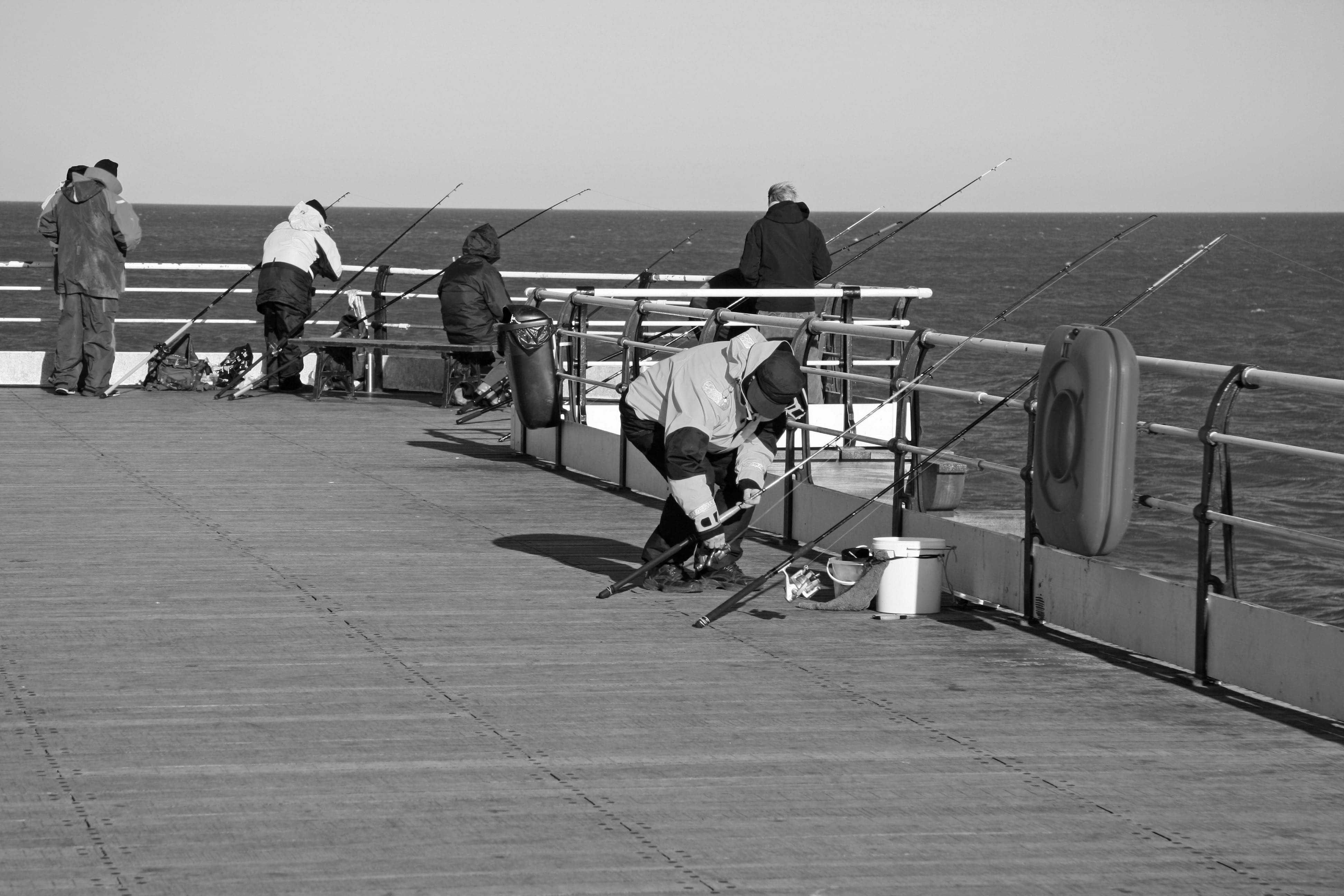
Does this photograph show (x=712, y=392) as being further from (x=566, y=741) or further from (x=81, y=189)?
(x=81, y=189)

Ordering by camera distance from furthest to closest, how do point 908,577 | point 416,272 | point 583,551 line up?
point 416,272
point 583,551
point 908,577

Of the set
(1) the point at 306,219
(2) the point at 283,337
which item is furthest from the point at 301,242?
(2) the point at 283,337

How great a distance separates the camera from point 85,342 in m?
14.8

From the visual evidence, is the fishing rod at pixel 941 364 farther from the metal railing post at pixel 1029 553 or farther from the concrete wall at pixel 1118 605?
the concrete wall at pixel 1118 605

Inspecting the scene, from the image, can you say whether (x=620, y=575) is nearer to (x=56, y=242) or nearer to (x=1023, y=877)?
(x=1023, y=877)

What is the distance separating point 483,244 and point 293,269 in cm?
181

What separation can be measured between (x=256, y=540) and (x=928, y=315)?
165ft

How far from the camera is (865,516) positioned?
817 centimetres

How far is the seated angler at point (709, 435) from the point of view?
6.95 m

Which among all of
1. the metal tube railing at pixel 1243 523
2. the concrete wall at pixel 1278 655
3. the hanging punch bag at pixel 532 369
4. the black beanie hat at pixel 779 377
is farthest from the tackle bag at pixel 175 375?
the concrete wall at pixel 1278 655

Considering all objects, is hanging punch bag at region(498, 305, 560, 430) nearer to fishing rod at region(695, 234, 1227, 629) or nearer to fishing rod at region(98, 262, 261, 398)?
fishing rod at region(695, 234, 1227, 629)

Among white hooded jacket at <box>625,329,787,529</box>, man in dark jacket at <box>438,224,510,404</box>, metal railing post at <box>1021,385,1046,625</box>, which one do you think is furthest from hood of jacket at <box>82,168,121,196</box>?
metal railing post at <box>1021,385,1046,625</box>

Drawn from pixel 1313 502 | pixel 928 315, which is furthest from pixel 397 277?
pixel 1313 502

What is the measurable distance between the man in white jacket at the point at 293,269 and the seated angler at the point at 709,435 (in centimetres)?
788
